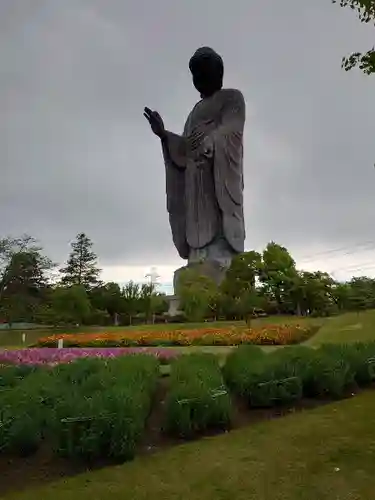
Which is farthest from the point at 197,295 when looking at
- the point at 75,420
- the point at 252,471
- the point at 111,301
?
the point at 252,471

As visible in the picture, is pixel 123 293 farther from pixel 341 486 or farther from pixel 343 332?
pixel 341 486

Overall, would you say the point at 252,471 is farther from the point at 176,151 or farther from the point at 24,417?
the point at 176,151

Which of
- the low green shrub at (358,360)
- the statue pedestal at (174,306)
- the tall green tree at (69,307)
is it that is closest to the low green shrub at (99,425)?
the low green shrub at (358,360)

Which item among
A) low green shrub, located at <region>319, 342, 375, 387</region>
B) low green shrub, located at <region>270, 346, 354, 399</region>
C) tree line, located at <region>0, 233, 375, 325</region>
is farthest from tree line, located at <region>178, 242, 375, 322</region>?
low green shrub, located at <region>270, 346, 354, 399</region>

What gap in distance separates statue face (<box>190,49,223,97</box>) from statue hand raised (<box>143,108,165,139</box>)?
4.28m

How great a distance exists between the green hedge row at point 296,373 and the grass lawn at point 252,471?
78 cm

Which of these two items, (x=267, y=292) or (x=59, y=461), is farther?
(x=267, y=292)

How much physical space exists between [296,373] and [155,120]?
18590 millimetres

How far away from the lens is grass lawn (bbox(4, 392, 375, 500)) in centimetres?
349

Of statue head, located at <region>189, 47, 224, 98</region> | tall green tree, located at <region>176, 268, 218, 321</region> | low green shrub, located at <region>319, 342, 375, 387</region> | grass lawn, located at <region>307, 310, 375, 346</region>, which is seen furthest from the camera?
statue head, located at <region>189, 47, 224, 98</region>

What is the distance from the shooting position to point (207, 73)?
26.6 meters

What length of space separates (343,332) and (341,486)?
1131cm

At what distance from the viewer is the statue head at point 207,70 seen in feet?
86.6

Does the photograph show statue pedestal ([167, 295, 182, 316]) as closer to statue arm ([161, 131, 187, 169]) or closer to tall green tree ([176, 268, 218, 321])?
tall green tree ([176, 268, 218, 321])
